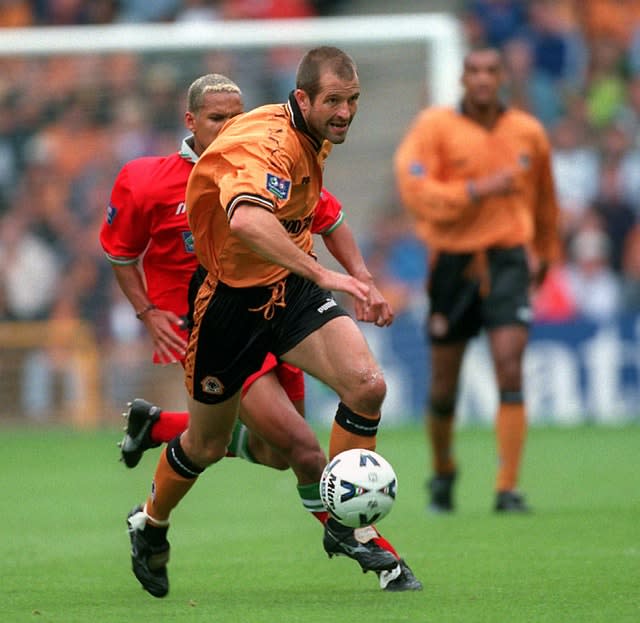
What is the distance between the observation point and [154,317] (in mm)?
7664

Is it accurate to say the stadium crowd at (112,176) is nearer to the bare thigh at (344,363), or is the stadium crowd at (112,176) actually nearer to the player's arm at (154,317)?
the player's arm at (154,317)

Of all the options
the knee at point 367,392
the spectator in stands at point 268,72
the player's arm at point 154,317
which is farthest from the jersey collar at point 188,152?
the spectator in stands at point 268,72

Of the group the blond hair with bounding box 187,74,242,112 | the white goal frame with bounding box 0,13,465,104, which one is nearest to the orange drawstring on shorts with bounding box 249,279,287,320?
the blond hair with bounding box 187,74,242,112

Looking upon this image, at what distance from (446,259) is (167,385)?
22.7 feet

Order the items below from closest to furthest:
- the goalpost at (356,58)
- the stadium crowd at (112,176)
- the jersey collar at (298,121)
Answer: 1. the jersey collar at (298,121)
2. the goalpost at (356,58)
3. the stadium crowd at (112,176)

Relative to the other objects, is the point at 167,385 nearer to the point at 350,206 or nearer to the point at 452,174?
the point at 350,206

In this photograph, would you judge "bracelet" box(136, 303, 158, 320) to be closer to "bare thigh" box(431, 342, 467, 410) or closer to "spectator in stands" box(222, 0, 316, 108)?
"bare thigh" box(431, 342, 467, 410)

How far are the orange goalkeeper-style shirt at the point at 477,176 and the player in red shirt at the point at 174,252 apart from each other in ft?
9.65

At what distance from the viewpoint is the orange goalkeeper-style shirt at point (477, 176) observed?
10453 mm

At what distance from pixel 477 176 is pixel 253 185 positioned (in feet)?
15.3

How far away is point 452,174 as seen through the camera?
420 inches

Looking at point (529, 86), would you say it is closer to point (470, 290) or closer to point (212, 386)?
point (470, 290)

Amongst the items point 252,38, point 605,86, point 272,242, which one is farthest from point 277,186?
point 605,86

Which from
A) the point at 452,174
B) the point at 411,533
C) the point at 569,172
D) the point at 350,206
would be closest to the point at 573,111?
the point at 569,172
